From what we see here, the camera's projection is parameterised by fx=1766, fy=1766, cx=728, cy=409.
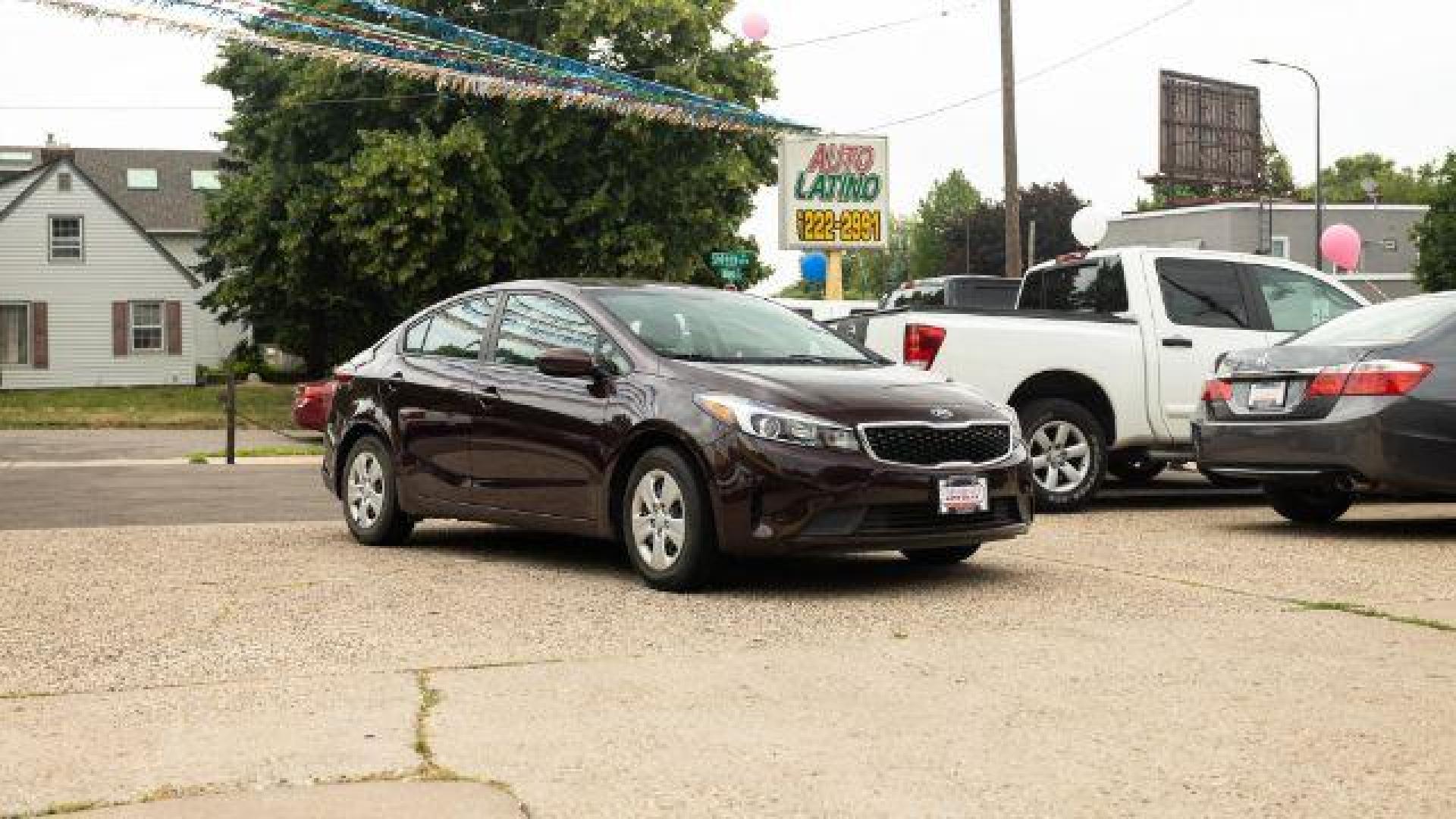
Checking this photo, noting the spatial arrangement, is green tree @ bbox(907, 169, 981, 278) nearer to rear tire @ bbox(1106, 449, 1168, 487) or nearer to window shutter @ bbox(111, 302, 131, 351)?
window shutter @ bbox(111, 302, 131, 351)

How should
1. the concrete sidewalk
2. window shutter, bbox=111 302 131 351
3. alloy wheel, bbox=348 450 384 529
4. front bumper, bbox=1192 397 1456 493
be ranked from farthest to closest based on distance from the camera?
1. window shutter, bbox=111 302 131 351
2. the concrete sidewalk
3. alloy wheel, bbox=348 450 384 529
4. front bumper, bbox=1192 397 1456 493

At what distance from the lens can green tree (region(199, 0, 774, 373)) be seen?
32.0 m

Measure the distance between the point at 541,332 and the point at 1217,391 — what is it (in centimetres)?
450

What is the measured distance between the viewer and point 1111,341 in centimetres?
1271

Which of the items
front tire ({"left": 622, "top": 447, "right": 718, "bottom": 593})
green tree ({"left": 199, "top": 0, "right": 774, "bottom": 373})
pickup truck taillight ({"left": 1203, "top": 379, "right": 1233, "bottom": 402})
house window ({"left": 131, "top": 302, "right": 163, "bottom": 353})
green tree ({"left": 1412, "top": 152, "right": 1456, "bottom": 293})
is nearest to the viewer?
front tire ({"left": 622, "top": 447, "right": 718, "bottom": 593})

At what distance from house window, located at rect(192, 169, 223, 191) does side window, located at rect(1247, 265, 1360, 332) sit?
59.6 m

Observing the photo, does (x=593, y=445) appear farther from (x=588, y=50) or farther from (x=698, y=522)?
(x=588, y=50)

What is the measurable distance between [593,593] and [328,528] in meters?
4.01

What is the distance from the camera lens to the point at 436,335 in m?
10.1

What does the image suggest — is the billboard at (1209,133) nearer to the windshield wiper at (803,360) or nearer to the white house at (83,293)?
the white house at (83,293)

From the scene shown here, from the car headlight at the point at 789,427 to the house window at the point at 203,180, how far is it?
63412 millimetres

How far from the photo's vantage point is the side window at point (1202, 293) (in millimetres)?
13023

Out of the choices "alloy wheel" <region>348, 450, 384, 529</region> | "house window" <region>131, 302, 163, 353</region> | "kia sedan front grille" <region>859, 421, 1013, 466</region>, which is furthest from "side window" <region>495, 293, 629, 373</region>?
"house window" <region>131, 302, 163, 353</region>

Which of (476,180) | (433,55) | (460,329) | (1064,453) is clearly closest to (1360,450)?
(1064,453)
